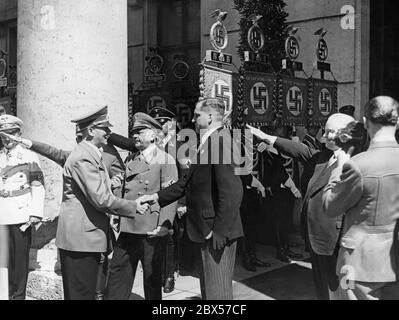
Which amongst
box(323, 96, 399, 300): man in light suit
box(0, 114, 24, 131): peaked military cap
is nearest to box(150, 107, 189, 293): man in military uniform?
box(0, 114, 24, 131): peaked military cap

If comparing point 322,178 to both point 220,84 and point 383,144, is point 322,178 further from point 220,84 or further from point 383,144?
point 220,84

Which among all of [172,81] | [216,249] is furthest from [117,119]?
[172,81]

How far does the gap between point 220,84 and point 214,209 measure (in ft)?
11.3

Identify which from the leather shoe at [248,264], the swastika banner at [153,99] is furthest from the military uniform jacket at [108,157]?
the swastika banner at [153,99]

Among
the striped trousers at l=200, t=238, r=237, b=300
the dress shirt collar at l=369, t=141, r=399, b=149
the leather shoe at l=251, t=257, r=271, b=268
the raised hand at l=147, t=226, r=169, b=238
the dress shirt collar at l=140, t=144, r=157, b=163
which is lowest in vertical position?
the leather shoe at l=251, t=257, r=271, b=268

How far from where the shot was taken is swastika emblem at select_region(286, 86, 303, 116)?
29.6 feet

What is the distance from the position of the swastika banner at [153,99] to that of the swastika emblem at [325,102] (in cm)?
342

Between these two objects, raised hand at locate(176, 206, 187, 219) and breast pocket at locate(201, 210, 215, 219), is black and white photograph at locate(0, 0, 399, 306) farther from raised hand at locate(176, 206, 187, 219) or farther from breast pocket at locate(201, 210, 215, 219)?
raised hand at locate(176, 206, 187, 219)

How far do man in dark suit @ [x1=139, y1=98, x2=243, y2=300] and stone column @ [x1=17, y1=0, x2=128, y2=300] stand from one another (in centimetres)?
198

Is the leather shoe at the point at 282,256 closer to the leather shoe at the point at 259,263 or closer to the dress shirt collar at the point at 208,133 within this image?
the leather shoe at the point at 259,263

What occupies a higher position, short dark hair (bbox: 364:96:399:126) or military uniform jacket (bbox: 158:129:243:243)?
short dark hair (bbox: 364:96:399:126)

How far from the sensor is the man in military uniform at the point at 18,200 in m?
5.33

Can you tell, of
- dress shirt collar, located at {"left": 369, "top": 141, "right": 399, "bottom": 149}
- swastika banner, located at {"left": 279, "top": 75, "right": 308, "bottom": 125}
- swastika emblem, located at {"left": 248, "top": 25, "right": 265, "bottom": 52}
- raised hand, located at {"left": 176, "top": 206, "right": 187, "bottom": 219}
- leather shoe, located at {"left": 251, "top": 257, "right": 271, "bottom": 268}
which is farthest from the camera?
swastika banner, located at {"left": 279, "top": 75, "right": 308, "bottom": 125}
